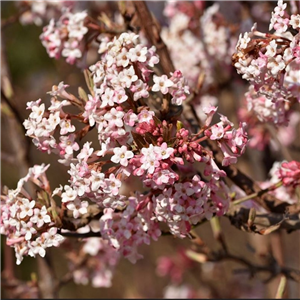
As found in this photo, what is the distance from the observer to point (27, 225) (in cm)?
117

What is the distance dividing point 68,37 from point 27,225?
671 mm

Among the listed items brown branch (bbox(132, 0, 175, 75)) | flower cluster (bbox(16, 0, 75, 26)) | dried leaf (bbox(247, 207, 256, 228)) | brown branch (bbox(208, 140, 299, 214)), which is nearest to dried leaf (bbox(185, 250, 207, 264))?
brown branch (bbox(208, 140, 299, 214))

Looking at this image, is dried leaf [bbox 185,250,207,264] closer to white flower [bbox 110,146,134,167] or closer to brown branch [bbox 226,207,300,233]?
brown branch [bbox 226,207,300,233]

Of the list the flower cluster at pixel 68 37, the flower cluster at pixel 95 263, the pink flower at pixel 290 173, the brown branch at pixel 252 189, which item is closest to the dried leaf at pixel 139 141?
the brown branch at pixel 252 189

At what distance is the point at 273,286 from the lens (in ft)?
8.77

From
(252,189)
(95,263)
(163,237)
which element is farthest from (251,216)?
(163,237)

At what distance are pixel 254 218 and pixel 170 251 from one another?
13.9 feet

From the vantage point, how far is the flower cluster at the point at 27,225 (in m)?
1.17

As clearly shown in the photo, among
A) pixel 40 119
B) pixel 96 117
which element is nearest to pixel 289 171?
pixel 96 117

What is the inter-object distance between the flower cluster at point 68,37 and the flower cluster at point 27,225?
526 millimetres

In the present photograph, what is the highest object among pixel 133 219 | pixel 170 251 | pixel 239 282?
pixel 133 219

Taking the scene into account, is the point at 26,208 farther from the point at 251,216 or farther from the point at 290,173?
the point at 290,173

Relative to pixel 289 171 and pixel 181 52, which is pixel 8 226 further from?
pixel 181 52

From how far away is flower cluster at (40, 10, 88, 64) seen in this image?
1.54 m
